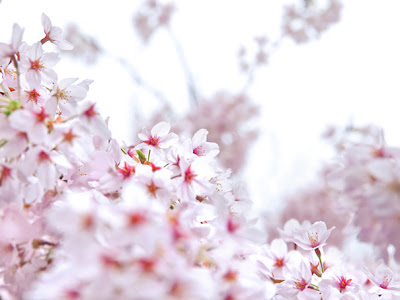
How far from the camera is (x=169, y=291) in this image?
1.02ft

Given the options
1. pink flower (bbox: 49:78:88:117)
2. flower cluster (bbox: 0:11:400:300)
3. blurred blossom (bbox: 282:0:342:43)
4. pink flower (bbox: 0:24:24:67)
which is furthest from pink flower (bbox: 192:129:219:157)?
blurred blossom (bbox: 282:0:342:43)

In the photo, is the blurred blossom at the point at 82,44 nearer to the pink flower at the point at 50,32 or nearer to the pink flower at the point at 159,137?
the pink flower at the point at 50,32

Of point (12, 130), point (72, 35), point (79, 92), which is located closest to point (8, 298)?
point (12, 130)

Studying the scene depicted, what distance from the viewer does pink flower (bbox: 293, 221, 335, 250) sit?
0.63 m

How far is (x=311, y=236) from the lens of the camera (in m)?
0.63

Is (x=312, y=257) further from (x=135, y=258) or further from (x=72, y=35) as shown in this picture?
(x=72, y=35)

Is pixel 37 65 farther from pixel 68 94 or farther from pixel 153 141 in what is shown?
pixel 153 141

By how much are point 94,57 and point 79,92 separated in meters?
2.53

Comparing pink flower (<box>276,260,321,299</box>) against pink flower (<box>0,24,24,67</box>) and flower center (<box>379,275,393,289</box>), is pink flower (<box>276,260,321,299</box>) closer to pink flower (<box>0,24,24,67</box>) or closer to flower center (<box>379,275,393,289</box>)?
flower center (<box>379,275,393,289</box>)

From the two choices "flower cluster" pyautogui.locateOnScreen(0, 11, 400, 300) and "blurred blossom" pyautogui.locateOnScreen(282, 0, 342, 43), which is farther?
"blurred blossom" pyautogui.locateOnScreen(282, 0, 342, 43)

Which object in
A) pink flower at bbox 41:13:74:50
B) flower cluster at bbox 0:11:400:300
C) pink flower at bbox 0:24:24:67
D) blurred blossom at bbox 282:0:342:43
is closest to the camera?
flower cluster at bbox 0:11:400:300

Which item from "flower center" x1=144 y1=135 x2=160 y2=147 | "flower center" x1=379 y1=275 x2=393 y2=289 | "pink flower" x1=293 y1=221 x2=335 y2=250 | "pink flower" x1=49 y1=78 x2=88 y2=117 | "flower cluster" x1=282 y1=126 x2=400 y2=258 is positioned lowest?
"flower center" x1=379 y1=275 x2=393 y2=289

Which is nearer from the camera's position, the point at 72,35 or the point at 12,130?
the point at 12,130

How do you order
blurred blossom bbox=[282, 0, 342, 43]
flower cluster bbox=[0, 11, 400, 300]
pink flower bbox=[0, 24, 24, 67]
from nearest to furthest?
flower cluster bbox=[0, 11, 400, 300], pink flower bbox=[0, 24, 24, 67], blurred blossom bbox=[282, 0, 342, 43]
